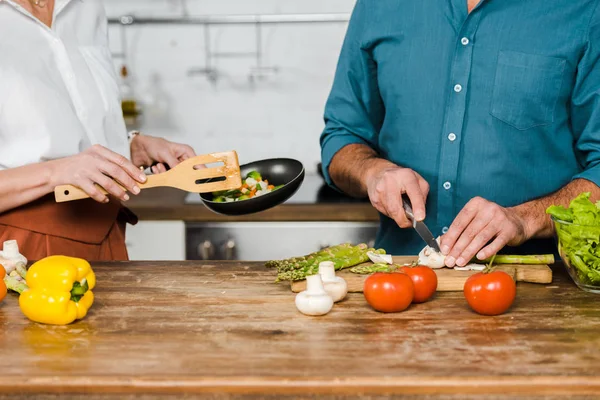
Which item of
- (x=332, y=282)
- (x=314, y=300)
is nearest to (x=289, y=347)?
(x=314, y=300)

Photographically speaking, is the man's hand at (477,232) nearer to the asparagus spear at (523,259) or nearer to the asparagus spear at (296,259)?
the asparagus spear at (523,259)

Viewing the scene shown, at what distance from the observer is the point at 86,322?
144 cm

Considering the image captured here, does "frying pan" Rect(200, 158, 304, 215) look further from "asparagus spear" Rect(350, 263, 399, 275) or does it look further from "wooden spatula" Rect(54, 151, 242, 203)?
"asparagus spear" Rect(350, 263, 399, 275)

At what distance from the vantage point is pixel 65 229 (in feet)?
6.64

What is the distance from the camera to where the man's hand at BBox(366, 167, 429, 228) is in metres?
1.70

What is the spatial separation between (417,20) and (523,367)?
1.10 metres

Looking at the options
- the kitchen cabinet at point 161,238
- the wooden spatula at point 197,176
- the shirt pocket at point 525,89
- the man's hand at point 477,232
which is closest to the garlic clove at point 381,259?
the man's hand at point 477,232

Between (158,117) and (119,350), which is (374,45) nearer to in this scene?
(119,350)

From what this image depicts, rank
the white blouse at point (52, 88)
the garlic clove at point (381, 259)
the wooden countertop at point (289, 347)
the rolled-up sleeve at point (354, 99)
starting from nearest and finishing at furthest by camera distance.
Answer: the wooden countertop at point (289, 347) → the garlic clove at point (381, 259) → the white blouse at point (52, 88) → the rolled-up sleeve at point (354, 99)

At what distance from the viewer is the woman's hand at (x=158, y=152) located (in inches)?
85.5

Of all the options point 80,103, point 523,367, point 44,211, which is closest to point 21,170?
point 44,211

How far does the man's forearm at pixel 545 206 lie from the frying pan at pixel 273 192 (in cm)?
55

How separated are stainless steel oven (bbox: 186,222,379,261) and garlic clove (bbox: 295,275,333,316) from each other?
1670mm

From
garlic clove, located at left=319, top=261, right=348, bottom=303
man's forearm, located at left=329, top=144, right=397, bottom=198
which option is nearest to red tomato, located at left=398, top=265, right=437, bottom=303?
garlic clove, located at left=319, top=261, right=348, bottom=303
